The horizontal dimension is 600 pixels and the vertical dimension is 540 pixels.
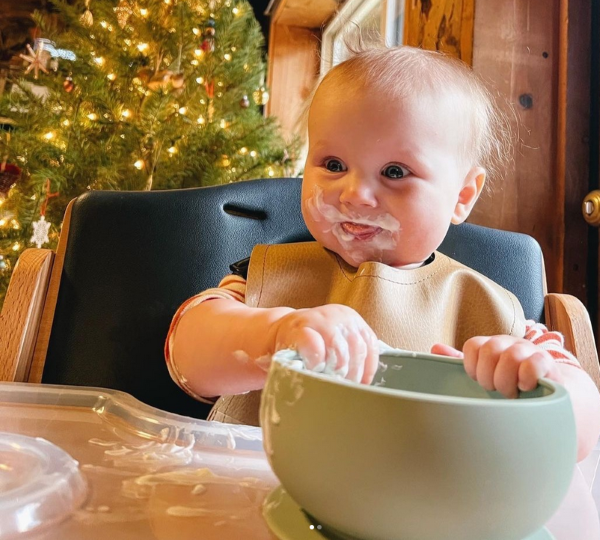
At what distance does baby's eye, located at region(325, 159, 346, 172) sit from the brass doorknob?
904 mm

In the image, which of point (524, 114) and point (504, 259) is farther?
point (524, 114)

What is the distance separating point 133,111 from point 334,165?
77.9 inches

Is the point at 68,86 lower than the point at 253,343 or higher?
higher

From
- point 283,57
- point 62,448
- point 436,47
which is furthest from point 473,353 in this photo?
point 283,57

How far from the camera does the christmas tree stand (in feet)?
7.63

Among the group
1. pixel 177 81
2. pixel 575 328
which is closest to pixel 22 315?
pixel 575 328

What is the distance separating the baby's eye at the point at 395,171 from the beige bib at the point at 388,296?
112 millimetres

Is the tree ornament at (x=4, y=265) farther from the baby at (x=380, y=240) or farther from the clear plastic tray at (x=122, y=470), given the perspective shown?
the clear plastic tray at (x=122, y=470)

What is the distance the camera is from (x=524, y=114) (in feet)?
4.91

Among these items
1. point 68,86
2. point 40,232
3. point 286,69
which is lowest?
point 40,232

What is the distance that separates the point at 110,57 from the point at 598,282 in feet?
6.82

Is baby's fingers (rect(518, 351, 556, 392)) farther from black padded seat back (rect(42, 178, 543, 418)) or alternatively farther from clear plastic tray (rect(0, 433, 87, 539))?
black padded seat back (rect(42, 178, 543, 418))

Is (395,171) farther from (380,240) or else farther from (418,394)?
(418,394)

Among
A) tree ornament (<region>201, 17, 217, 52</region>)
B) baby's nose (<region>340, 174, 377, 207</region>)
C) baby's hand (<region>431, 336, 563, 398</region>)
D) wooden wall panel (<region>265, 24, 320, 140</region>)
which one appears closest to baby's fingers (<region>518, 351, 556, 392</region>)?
baby's hand (<region>431, 336, 563, 398</region>)
